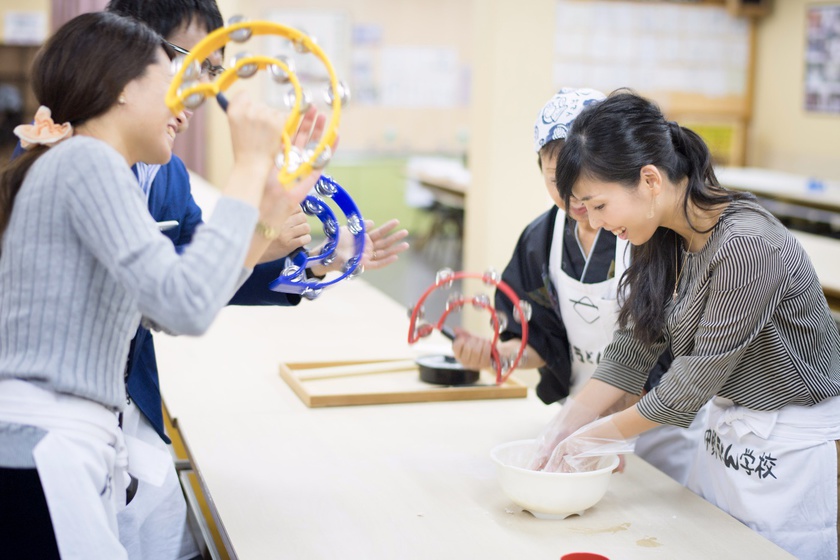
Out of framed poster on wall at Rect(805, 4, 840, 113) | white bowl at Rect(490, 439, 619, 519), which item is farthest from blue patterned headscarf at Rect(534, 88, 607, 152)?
framed poster on wall at Rect(805, 4, 840, 113)

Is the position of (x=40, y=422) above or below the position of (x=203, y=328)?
below

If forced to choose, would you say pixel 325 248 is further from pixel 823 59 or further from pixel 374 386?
pixel 823 59

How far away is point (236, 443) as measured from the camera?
187 cm

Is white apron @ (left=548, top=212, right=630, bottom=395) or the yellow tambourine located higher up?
the yellow tambourine

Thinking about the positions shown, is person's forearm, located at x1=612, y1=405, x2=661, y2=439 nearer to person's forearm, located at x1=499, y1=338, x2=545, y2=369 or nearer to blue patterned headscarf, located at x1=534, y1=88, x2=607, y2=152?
person's forearm, located at x1=499, y1=338, x2=545, y2=369

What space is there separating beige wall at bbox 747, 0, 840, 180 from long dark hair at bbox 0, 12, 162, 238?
7511mm

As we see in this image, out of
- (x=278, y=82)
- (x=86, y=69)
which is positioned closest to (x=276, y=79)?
(x=278, y=82)

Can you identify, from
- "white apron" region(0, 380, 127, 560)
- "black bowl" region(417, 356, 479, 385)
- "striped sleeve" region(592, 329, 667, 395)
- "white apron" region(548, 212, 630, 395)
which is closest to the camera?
"white apron" region(0, 380, 127, 560)

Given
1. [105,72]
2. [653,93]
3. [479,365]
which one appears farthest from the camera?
[653,93]

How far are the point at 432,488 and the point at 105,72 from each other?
903 mm

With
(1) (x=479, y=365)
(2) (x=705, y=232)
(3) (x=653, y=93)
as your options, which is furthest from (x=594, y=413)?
(3) (x=653, y=93)

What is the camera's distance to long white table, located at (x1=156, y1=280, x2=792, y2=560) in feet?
4.71

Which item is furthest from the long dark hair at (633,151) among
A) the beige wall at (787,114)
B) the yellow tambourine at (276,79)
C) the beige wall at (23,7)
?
the beige wall at (23,7)

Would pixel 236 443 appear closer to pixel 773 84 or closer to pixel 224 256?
pixel 224 256
